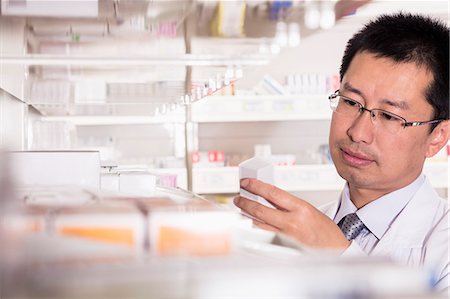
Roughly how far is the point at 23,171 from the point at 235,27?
0.40 metres

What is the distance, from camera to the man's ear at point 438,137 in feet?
5.17

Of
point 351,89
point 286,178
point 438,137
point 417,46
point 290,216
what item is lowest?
point 286,178

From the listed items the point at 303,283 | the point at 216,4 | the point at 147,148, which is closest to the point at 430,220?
the point at 216,4

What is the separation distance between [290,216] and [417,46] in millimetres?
659

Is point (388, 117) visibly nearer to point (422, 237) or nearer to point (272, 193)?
point (422, 237)

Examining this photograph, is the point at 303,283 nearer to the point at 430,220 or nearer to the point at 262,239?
the point at 262,239

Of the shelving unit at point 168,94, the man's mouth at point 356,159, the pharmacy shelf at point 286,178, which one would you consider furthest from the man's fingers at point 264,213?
the pharmacy shelf at point 286,178

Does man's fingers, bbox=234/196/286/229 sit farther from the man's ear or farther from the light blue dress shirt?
the man's ear

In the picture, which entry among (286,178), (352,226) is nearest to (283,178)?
(286,178)

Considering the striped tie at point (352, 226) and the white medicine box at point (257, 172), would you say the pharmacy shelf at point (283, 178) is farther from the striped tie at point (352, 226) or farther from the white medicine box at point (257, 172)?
the white medicine box at point (257, 172)

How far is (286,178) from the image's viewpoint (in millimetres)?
4059

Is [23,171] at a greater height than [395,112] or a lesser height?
lesser

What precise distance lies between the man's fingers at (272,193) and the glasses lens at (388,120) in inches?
17.7

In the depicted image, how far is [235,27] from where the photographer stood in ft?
3.19
